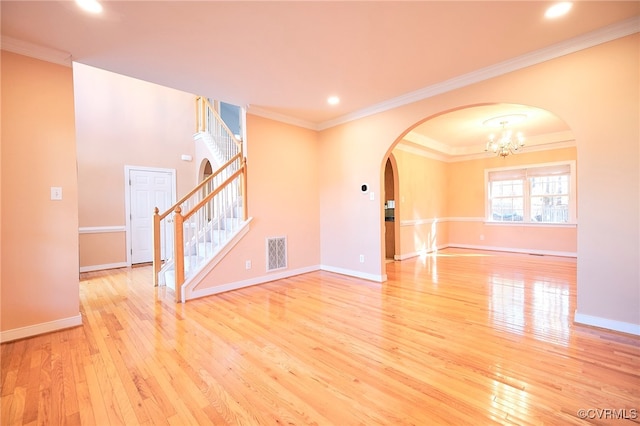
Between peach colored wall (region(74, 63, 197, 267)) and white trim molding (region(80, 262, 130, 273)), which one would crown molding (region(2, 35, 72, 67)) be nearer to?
peach colored wall (region(74, 63, 197, 267))

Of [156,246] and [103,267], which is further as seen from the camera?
[103,267]

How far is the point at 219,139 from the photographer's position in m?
5.76

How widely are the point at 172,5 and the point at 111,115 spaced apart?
4.83 meters

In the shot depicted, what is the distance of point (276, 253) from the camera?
14.6ft

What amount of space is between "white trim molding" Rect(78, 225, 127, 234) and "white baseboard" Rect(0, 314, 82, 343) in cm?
322

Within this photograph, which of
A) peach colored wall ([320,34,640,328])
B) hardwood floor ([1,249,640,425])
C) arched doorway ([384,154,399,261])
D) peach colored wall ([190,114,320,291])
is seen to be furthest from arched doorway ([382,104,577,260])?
hardwood floor ([1,249,640,425])

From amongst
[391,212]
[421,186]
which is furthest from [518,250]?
[391,212]

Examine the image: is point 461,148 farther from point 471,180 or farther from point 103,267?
point 103,267

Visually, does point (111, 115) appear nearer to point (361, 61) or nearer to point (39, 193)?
point (39, 193)

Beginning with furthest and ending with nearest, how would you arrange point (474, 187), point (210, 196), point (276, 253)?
point (474, 187), point (276, 253), point (210, 196)

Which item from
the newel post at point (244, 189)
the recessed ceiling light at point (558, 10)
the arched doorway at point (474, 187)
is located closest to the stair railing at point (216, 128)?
the newel post at point (244, 189)

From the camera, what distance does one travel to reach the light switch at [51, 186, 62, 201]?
2.63m

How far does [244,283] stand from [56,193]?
2.38m

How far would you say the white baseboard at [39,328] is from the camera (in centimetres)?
241
